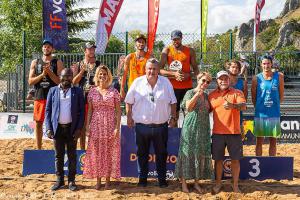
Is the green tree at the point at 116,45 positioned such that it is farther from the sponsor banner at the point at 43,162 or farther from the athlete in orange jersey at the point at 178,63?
the sponsor banner at the point at 43,162

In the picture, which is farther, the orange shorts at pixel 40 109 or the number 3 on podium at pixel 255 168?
the orange shorts at pixel 40 109

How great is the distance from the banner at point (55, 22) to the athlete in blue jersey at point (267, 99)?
655 centimetres

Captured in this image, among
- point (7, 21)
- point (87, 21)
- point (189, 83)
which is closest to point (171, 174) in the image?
point (189, 83)

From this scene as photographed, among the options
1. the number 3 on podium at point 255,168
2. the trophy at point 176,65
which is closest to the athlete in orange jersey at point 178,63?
the trophy at point 176,65

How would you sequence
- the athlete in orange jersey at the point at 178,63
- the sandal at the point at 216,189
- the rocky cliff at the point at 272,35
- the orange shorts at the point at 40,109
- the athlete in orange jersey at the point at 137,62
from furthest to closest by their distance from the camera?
the rocky cliff at the point at 272,35
the orange shorts at the point at 40,109
the athlete in orange jersey at the point at 137,62
the athlete in orange jersey at the point at 178,63
the sandal at the point at 216,189

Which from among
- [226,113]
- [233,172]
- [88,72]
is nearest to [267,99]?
[226,113]

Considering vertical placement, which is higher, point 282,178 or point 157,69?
point 157,69

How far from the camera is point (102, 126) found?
5703 mm

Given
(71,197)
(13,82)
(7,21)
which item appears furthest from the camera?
(7,21)

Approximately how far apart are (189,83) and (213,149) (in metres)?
1.26

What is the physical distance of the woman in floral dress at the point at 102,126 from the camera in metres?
5.67

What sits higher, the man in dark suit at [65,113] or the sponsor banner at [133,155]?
the man in dark suit at [65,113]

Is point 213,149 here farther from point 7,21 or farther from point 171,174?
point 7,21

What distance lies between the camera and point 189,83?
645 cm
